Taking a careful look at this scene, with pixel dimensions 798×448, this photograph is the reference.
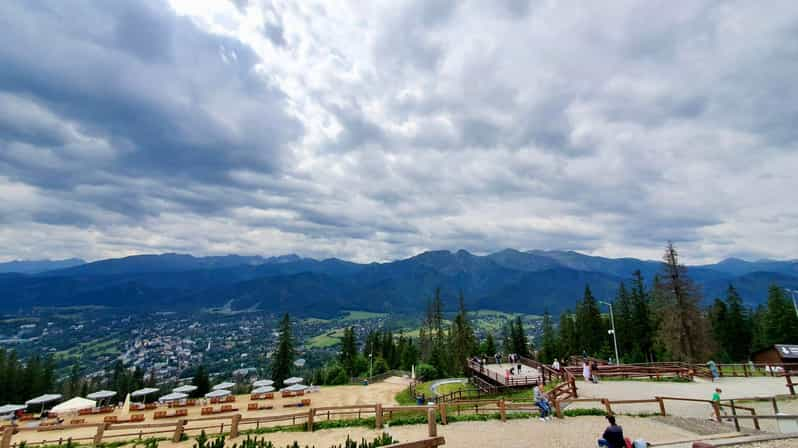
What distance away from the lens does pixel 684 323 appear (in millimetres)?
34781

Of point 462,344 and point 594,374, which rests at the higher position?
point 462,344

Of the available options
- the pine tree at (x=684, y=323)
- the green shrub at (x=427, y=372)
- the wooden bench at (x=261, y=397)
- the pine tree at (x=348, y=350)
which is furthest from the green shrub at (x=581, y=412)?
the pine tree at (x=348, y=350)

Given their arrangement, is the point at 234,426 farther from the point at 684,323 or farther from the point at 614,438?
the point at 684,323

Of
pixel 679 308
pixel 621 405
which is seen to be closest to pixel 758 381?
pixel 679 308

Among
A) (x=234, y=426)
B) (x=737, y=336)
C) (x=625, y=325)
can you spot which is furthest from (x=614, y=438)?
(x=737, y=336)

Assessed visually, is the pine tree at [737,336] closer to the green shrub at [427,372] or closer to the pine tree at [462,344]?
the pine tree at [462,344]

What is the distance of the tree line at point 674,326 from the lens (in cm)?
3488

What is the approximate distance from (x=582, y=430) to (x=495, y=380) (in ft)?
61.8

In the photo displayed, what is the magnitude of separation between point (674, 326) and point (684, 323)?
1036 millimetres

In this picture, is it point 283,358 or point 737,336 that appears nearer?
point 737,336

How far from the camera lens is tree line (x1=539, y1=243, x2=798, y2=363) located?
34.9 m

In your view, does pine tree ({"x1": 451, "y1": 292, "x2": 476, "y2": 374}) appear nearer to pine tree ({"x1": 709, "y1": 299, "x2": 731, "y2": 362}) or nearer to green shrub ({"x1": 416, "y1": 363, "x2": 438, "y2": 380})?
green shrub ({"x1": 416, "y1": 363, "x2": 438, "y2": 380})

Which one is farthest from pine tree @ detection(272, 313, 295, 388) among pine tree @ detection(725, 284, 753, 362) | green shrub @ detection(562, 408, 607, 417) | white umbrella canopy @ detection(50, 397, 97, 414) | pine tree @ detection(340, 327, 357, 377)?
pine tree @ detection(725, 284, 753, 362)

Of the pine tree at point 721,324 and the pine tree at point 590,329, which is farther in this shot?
the pine tree at point 590,329
